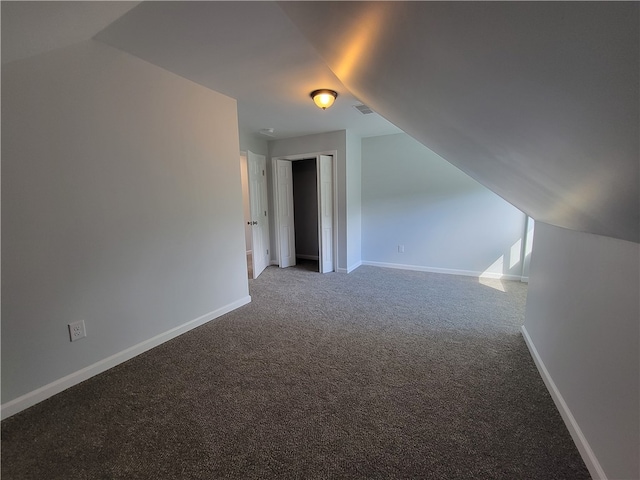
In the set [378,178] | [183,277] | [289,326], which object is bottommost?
[289,326]

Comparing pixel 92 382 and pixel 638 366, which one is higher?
pixel 638 366

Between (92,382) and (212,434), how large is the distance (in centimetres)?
108

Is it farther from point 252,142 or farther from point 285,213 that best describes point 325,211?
point 252,142

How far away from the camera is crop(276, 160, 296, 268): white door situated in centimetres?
488

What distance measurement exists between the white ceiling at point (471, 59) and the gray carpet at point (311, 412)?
43.7 inches

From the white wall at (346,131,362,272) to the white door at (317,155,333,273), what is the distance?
29 centimetres

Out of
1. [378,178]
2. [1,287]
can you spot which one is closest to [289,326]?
[1,287]

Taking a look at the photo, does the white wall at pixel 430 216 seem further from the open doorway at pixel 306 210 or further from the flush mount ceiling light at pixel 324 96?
the flush mount ceiling light at pixel 324 96

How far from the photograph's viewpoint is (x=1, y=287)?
156cm

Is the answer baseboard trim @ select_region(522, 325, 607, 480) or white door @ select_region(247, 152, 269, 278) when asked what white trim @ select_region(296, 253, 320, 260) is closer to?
white door @ select_region(247, 152, 269, 278)

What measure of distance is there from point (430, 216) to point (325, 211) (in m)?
1.68

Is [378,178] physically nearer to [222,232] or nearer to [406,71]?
[222,232]

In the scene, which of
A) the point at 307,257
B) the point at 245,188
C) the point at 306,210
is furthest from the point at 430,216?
the point at 245,188

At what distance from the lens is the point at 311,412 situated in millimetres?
1629
